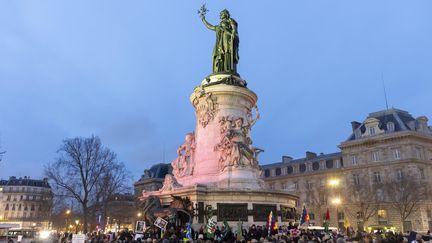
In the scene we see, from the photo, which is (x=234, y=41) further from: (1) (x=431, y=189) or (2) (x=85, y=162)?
(1) (x=431, y=189)

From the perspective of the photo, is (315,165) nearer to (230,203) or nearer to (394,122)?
(394,122)

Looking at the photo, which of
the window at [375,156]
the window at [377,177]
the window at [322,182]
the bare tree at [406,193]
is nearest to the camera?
the bare tree at [406,193]

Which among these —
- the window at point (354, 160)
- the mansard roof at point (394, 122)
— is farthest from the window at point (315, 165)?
the mansard roof at point (394, 122)

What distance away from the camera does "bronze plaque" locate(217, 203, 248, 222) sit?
19562 mm

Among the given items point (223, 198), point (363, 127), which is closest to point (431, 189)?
point (363, 127)

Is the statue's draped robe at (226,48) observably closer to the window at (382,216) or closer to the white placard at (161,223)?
the white placard at (161,223)

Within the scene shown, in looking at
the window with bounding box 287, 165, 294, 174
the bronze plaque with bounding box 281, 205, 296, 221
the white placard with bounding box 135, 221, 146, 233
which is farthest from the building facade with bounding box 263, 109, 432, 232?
the white placard with bounding box 135, 221, 146, 233

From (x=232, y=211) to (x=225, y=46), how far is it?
12108 millimetres

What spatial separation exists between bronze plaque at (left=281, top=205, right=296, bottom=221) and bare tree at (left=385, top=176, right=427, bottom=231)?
3133cm

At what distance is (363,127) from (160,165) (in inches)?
1665

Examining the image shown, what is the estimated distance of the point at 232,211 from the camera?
19.7 m

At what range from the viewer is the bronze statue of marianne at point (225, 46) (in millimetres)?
26172

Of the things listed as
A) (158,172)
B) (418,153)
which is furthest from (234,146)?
(158,172)

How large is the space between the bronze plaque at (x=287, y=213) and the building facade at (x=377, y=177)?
30.5 meters
